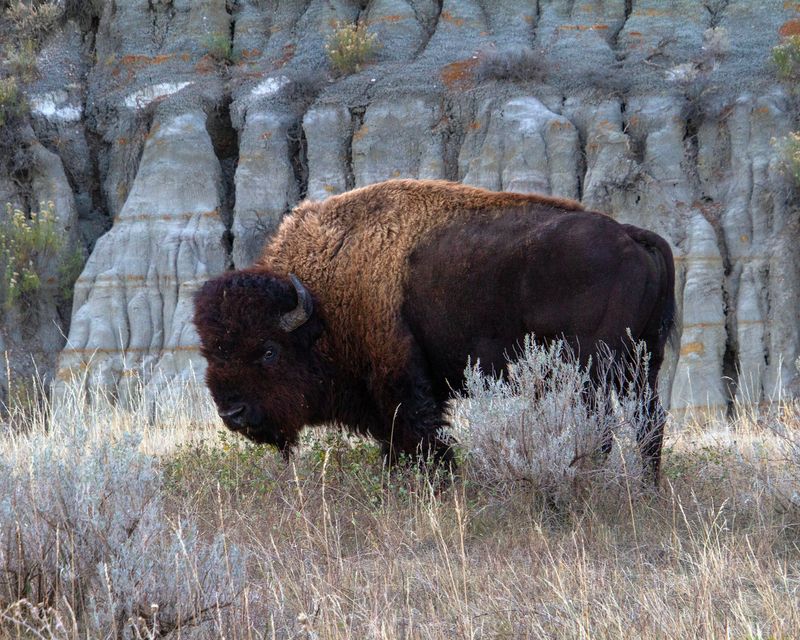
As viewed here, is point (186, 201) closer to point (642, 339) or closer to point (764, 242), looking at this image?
point (764, 242)

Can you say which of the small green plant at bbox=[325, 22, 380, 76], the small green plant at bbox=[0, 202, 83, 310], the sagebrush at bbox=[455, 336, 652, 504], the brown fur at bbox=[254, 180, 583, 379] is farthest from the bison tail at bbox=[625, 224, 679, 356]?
the small green plant at bbox=[0, 202, 83, 310]

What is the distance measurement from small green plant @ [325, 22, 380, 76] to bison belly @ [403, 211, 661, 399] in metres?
15.8

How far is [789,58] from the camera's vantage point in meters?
19.2

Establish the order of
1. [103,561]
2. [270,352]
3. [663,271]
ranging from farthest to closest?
[270,352], [663,271], [103,561]

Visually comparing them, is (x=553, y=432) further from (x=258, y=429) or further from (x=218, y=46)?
(x=218, y=46)

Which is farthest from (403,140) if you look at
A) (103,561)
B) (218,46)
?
(103,561)

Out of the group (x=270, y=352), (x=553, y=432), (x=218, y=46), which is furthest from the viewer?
(x=218, y=46)

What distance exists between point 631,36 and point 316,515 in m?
18.8

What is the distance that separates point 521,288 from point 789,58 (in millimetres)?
15354

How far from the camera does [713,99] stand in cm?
1983

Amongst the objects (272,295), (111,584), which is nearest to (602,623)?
(111,584)

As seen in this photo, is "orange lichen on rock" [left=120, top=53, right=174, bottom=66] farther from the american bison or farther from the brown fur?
the american bison

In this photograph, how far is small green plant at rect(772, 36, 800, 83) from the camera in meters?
19.2

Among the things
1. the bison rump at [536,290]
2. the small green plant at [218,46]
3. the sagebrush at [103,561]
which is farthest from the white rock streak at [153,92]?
the sagebrush at [103,561]
